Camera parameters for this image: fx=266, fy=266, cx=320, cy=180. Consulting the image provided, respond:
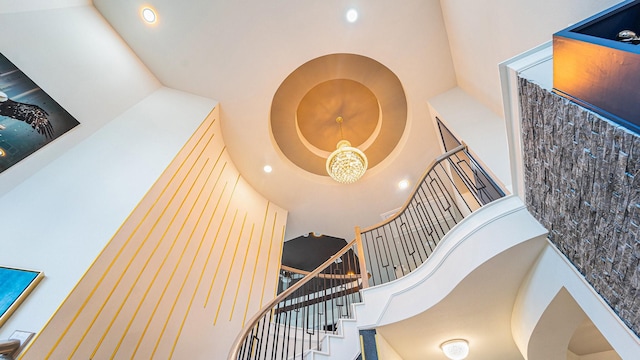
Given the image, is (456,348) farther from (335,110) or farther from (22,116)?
(22,116)

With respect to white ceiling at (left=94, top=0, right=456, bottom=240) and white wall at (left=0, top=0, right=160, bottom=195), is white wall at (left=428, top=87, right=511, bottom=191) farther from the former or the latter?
white wall at (left=0, top=0, right=160, bottom=195)

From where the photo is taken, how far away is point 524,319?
2240 mm

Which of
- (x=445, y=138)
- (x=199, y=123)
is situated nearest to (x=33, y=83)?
(x=199, y=123)

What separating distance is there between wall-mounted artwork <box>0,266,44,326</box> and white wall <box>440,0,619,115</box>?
178 inches

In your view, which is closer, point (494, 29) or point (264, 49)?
point (494, 29)

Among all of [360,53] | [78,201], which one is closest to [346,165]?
[360,53]

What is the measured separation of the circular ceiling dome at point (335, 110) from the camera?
4508 mm

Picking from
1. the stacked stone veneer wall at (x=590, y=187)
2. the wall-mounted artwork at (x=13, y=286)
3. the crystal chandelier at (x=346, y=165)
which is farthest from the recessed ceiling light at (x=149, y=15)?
the stacked stone veneer wall at (x=590, y=187)

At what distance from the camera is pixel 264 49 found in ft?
12.7

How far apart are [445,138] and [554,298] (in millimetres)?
3152

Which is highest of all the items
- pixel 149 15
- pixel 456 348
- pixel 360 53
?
pixel 360 53

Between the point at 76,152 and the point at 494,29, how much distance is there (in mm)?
4744

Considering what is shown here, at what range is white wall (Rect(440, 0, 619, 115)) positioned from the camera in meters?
2.20

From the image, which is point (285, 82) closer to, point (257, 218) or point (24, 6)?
point (257, 218)
